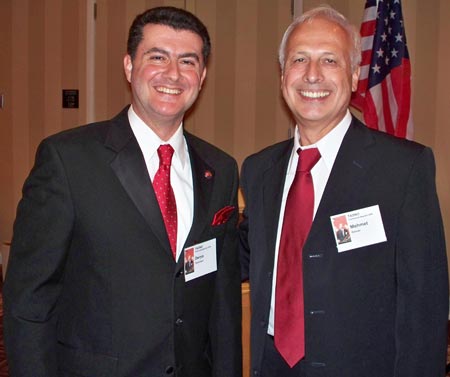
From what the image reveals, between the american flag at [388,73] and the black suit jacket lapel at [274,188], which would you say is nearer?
the black suit jacket lapel at [274,188]

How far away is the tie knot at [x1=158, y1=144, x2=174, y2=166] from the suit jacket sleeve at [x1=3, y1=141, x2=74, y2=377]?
35cm

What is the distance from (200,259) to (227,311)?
298 mm

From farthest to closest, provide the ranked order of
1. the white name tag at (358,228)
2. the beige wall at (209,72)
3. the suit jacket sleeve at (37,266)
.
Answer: the beige wall at (209,72), the white name tag at (358,228), the suit jacket sleeve at (37,266)

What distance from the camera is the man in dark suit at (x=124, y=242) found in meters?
1.72

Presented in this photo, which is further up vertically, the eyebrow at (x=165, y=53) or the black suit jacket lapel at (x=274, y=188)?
the eyebrow at (x=165, y=53)

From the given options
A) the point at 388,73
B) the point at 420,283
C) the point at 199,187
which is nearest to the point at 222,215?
the point at 199,187

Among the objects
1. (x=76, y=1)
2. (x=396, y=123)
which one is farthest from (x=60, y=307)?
(x=76, y=1)

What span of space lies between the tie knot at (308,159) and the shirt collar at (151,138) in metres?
0.42

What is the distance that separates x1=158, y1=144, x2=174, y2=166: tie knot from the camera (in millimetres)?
1921

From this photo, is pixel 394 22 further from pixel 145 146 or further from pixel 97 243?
pixel 97 243

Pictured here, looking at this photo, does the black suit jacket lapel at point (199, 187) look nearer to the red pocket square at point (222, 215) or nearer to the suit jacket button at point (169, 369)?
the red pocket square at point (222, 215)

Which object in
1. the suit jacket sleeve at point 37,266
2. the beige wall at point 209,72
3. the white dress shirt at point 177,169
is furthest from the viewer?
the beige wall at point 209,72

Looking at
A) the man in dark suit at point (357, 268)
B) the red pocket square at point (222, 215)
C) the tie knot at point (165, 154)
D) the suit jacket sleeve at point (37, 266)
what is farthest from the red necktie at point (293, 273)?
the suit jacket sleeve at point (37, 266)

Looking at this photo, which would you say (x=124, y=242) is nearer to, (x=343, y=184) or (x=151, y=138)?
(x=151, y=138)
